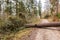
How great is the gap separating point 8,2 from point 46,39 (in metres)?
9.87

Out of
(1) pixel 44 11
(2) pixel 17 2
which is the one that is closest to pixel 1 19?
(2) pixel 17 2

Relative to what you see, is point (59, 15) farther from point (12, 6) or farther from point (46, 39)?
point (46, 39)

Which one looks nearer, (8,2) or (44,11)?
(8,2)

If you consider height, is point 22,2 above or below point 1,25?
above

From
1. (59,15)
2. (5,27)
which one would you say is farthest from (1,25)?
(59,15)

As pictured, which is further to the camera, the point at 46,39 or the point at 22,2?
the point at 22,2

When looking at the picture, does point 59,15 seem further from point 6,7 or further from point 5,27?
point 5,27

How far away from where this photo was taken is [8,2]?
58.6 ft

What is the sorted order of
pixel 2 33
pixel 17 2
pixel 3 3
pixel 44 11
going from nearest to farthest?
pixel 2 33 → pixel 3 3 → pixel 17 2 → pixel 44 11

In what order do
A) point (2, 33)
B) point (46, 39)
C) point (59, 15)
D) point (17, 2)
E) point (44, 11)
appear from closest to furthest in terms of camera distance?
point (46, 39), point (2, 33), point (17, 2), point (59, 15), point (44, 11)

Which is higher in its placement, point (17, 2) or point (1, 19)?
point (17, 2)

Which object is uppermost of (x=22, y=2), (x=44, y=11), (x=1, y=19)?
(x=22, y=2)

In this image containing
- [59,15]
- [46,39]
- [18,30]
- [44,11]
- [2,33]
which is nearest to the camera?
[46,39]

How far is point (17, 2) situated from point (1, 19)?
5844mm
